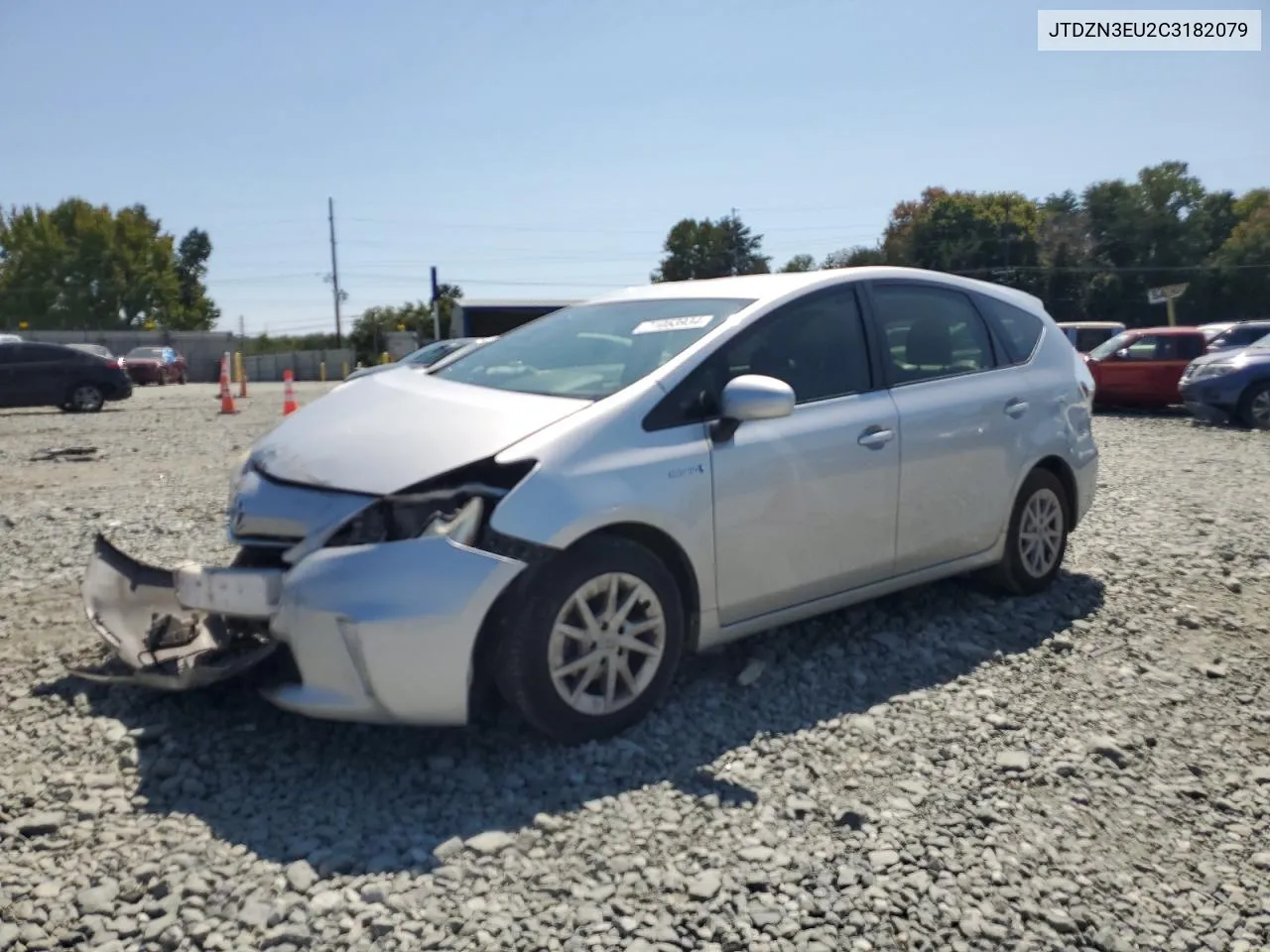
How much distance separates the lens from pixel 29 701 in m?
4.21

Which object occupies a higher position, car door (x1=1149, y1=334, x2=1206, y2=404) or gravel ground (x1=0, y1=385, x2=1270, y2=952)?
car door (x1=1149, y1=334, x2=1206, y2=404)

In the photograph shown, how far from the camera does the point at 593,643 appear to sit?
3.79 meters

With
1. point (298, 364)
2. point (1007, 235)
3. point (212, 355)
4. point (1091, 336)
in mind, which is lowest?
point (1091, 336)

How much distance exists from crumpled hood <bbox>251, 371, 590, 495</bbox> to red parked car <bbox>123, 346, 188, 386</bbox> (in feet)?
122

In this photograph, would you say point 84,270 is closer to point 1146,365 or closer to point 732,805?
point 1146,365

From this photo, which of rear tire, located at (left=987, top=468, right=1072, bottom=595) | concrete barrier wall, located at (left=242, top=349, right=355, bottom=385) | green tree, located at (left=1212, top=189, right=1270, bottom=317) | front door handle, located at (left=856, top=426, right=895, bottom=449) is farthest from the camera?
concrete barrier wall, located at (left=242, top=349, right=355, bottom=385)

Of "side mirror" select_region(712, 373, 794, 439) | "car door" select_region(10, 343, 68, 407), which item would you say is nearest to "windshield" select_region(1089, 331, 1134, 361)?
"side mirror" select_region(712, 373, 794, 439)

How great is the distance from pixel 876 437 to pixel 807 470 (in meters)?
0.45

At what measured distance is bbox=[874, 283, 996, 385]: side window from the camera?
5051 millimetres

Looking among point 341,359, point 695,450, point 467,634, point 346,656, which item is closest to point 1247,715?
point 695,450

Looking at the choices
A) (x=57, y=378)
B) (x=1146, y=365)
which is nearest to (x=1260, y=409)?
(x=1146, y=365)

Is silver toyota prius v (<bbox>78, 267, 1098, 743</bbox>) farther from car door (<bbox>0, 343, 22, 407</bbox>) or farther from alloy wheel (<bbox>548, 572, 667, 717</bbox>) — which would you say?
car door (<bbox>0, 343, 22, 407</bbox>)

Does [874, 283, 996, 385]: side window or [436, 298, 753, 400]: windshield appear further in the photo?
[874, 283, 996, 385]: side window

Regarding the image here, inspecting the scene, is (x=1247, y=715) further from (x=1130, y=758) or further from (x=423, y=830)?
(x=423, y=830)
